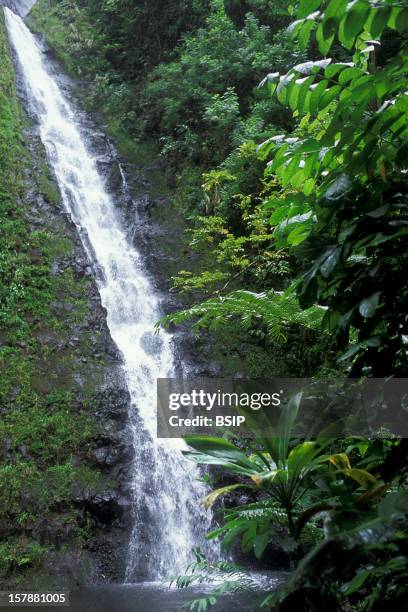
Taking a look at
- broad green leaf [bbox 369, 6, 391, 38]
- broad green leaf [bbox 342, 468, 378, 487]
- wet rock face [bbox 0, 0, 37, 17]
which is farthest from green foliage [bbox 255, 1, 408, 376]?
wet rock face [bbox 0, 0, 37, 17]

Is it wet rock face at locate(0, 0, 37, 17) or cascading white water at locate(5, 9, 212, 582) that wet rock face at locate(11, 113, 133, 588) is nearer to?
cascading white water at locate(5, 9, 212, 582)

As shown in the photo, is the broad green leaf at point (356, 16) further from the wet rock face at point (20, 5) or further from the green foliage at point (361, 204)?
the wet rock face at point (20, 5)

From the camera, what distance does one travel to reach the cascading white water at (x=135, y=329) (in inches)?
266

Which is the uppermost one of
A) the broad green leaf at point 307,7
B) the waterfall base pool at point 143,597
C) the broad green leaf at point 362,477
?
the broad green leaf at point 307,7

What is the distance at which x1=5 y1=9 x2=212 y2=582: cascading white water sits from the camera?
266 inches

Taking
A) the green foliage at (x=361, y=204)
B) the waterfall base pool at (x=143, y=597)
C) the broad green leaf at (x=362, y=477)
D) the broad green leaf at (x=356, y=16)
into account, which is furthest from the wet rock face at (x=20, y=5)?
the broad green leaf at (x=362, y=477)

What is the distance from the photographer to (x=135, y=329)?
9.19 meters

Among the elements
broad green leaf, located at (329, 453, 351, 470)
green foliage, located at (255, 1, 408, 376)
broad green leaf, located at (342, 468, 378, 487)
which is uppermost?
green foliage, located at (255, 1, 408, 376)

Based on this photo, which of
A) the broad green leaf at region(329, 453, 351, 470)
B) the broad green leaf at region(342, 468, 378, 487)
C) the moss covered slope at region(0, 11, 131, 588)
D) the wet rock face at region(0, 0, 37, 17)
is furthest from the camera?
the wet rock face at region(0, 0, 37, 17)

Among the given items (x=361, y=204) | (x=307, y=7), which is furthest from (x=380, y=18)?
(x=361, y=204)

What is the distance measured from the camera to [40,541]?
6336 mm

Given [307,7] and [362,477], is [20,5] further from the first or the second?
[362,477]

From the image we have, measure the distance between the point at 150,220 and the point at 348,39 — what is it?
1022 centimetres

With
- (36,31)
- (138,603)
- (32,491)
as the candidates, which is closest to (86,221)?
(32,491)
